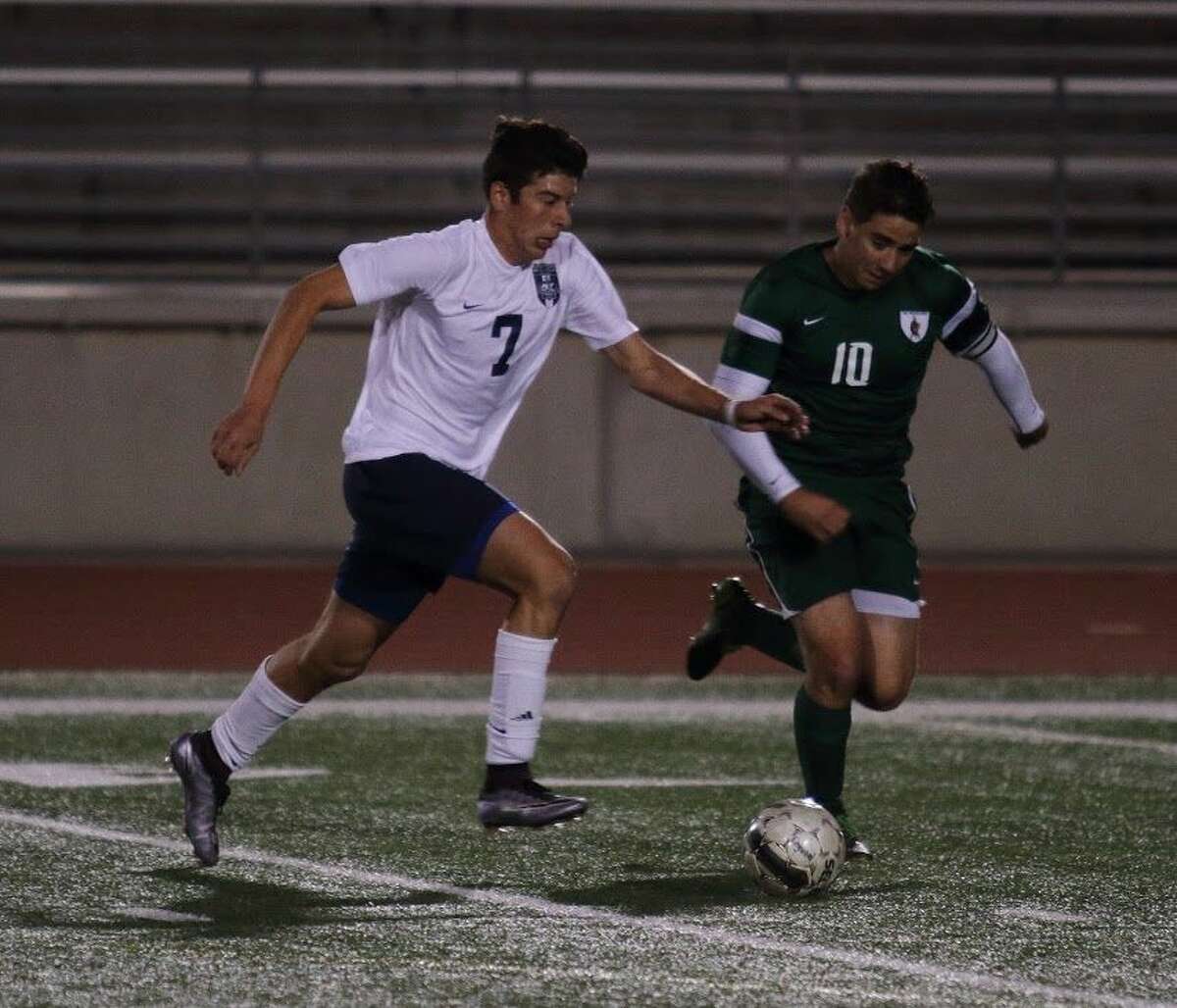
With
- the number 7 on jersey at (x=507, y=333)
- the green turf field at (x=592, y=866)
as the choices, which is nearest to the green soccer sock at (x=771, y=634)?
the green turf field at (x=592, y=866)

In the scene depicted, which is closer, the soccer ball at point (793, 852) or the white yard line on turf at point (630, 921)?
the white yard line on turf at point (630, 921)

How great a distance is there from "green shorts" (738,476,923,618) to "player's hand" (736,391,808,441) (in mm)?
373

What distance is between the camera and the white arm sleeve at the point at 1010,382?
6602 millimetres

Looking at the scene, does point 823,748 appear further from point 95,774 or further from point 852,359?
point 95,774

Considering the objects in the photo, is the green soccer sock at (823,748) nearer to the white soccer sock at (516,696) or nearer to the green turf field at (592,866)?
the green turf field at (592,866)

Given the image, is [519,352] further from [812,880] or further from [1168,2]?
[1168,2]

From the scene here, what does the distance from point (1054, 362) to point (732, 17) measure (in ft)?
19.9

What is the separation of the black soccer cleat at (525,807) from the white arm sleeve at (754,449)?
94cm

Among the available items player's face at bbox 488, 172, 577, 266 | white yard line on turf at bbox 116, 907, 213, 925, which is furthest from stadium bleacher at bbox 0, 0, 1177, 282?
white yard line on turf at bbox 116, 907, 213, 925

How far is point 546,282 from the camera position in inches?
238

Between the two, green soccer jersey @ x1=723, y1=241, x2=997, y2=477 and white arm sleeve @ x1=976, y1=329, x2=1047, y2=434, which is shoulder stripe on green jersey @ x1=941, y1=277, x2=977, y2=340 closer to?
green soccer jersey @ x1=723, y1=241, x2=997, y2=477

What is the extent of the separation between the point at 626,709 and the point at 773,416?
12.2 ft

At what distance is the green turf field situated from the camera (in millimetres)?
4586

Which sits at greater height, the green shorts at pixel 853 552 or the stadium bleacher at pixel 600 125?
the stadium bleacher at pixel 600 125
